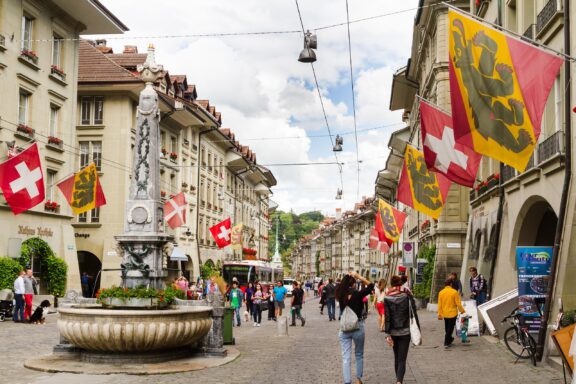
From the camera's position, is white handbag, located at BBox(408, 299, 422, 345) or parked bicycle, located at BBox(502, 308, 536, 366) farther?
parked bicycle, located at BBox(502, 308, 536, 366)

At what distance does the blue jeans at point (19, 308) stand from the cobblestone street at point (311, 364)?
7.81 ft

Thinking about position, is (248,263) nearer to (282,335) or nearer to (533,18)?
(282,335)

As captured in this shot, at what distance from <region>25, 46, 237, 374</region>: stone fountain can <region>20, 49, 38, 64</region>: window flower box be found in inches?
557

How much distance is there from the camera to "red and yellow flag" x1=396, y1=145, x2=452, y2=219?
19844 mm

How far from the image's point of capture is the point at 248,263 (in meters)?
51.0

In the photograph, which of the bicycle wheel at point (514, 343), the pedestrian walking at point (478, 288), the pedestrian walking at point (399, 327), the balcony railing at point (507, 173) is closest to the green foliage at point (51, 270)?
the pedestrian walking at point (478, 288)

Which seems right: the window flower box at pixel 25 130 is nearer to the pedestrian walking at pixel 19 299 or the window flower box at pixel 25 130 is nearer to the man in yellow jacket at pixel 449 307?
the pedestrian walking at pixel 19 299

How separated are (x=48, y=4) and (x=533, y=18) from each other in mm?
21262

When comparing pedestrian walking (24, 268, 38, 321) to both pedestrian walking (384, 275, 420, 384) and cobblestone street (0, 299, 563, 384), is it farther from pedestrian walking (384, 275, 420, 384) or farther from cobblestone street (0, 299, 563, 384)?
pedestrian walking (384, 275, 420, 384)

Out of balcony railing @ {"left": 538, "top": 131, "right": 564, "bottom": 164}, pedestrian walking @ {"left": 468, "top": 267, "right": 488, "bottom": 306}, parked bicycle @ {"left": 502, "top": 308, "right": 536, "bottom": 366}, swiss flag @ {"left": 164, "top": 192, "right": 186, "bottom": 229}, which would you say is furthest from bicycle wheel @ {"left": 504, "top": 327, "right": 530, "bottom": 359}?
swiss flag @ {"left": 164, "top": 192, "right": 186, "bottom": 229}

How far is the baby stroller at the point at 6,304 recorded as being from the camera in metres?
24.3

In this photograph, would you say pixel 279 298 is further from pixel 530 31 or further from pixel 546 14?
pixel 546 14

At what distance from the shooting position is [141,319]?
1324 centimetres

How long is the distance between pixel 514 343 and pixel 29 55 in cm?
2262
